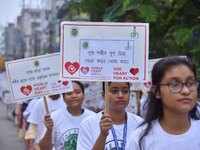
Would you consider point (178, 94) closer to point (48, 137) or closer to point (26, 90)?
point (48, 137)

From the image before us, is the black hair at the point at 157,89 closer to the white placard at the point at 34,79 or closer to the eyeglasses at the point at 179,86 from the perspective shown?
the eyeglasses at the point at 179,86

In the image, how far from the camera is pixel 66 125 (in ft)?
19.2

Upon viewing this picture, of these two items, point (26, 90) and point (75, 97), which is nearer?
point (26, 90)

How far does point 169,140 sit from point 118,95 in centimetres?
157

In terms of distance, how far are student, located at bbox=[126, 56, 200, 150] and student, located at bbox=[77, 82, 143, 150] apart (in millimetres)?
988

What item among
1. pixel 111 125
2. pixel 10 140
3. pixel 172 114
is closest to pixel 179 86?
pixel 172 114

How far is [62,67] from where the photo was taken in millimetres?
4363

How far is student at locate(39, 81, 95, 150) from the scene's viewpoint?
18.6 feet

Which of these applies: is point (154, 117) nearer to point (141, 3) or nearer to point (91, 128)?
Result: point (91, 128)

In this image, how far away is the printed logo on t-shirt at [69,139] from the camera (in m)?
5.64

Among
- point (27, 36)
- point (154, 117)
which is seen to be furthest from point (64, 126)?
point (27, 36)

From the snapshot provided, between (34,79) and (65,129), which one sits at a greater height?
(34,79)

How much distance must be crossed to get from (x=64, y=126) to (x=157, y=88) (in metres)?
2.82

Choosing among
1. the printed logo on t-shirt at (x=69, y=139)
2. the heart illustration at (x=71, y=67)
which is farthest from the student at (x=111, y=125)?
the printed logo on t-shirt at (x=69, y=139)
